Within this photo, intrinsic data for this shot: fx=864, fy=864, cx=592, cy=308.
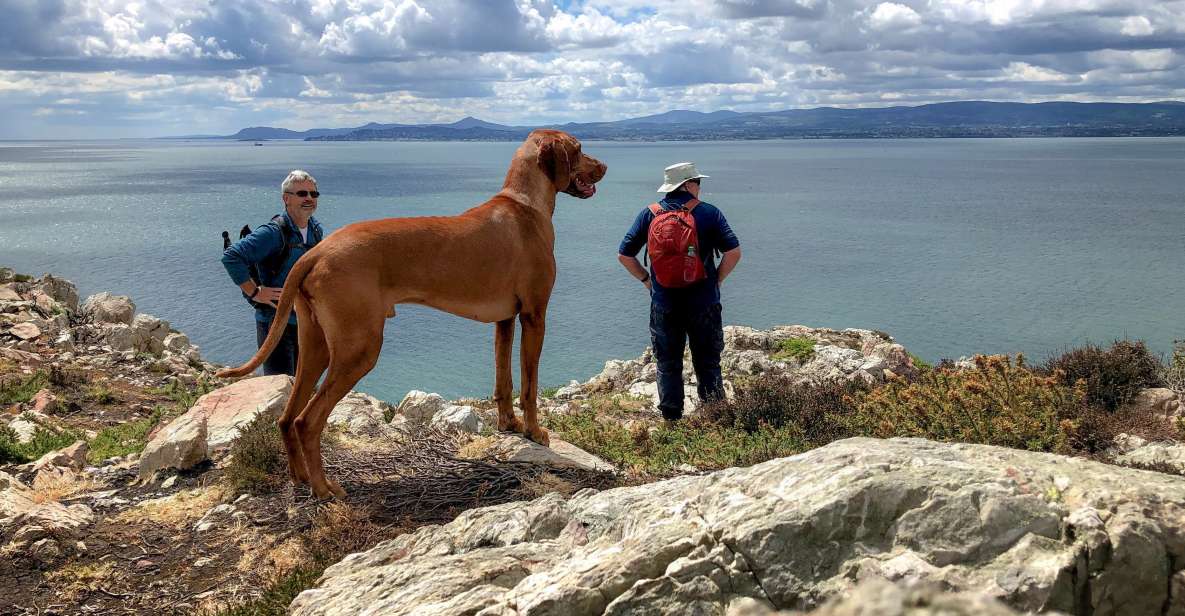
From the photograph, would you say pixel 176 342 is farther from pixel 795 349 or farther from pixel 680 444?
pixel 680 444

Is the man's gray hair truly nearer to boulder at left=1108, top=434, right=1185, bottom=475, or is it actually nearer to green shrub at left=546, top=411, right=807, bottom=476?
green shrub at left=546, top=411, right=807, bottom=476

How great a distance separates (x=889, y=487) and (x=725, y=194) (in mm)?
71428

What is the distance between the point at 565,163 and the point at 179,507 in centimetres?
409

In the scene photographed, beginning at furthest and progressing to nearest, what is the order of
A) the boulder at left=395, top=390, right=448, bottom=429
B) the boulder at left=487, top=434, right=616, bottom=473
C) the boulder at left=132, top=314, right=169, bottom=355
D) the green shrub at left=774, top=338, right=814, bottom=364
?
the boulder at left=132, top=314, right=169, bottom=355 → the green shrub at left=774, top=338, right=814, bottom=364 → the boulder at left=395, top=390, right=448, bottom=429 → the boulder at left=487, top=434, right=616, bottom=473

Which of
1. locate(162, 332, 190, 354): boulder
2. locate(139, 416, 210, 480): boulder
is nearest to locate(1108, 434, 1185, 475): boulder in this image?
locate(139, 416, 210, 480): boulder

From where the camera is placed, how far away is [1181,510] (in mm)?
2932

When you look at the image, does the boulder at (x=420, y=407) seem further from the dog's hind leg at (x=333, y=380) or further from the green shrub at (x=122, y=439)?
the dog's hind leg at (x=333, y=380)

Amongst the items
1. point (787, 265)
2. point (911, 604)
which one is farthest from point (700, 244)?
point (787, 265)

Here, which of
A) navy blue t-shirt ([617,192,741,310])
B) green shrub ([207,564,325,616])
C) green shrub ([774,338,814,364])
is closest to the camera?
green shrub ([207,564,325,616])

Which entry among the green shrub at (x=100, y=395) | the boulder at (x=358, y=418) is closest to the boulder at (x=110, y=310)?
the green shrub at (x=100, y=395)

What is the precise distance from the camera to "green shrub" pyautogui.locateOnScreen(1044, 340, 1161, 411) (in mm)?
8844

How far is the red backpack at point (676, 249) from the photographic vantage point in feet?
28.1

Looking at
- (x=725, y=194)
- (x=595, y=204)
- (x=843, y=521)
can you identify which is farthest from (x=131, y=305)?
(x=725, y=194)

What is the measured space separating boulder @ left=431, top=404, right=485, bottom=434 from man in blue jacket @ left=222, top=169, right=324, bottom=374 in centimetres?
166
